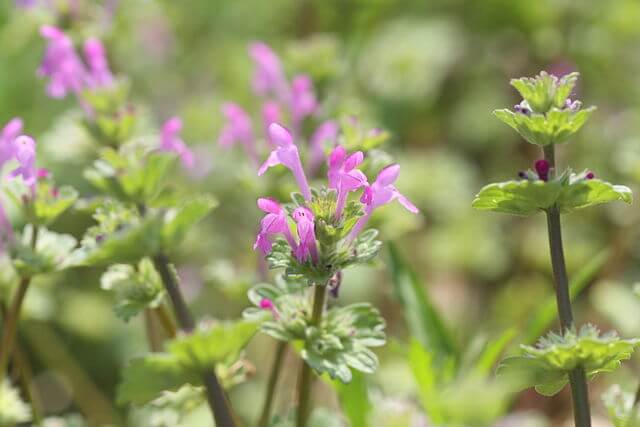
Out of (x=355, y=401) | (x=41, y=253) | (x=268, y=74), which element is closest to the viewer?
(x=41, y=253)

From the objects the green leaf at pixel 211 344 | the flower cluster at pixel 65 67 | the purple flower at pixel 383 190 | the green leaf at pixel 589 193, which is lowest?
the green leaf at pixel 211 344

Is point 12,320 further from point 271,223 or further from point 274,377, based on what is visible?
point 271,223

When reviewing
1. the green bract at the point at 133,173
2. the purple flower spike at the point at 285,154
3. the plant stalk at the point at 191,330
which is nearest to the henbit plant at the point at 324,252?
the purple flower spike at the point at 285,154

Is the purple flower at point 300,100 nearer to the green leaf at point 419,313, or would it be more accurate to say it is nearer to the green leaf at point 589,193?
the green leaf at point 419,313

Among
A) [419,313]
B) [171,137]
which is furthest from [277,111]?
[419,313]

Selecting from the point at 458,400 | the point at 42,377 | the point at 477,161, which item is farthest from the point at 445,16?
the point at 458,400

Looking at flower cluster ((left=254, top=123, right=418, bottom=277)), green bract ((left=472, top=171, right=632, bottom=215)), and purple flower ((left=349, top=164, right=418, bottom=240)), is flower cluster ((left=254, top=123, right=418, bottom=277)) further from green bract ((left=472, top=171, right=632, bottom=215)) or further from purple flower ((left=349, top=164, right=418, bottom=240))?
green bract ((left=472, top=171, right=632, bottom=215))

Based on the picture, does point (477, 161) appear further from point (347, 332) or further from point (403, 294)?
point (347, 332)

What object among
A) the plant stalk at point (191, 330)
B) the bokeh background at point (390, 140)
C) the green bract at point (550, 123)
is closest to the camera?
the green bract at point (550, 123)
